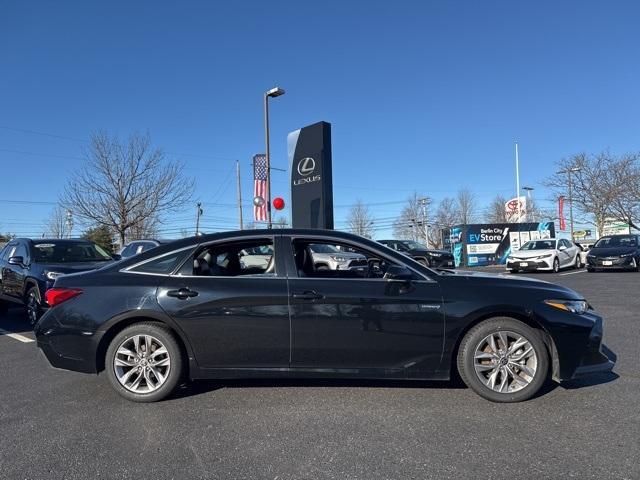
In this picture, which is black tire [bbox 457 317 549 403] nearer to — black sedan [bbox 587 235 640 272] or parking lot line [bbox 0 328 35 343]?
parking lot line [bbox 0 328 35 343]

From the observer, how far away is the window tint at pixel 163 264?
4.54m

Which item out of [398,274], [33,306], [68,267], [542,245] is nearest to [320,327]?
[398,274]

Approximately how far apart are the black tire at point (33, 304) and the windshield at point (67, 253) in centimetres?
66

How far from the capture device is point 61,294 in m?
4.56

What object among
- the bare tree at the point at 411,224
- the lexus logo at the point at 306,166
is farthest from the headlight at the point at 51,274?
the bare tree at the point at 411,224

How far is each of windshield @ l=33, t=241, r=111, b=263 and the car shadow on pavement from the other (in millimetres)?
5692

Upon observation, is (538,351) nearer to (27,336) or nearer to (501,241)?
(27,336)

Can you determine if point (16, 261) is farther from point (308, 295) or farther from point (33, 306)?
point (308, 295)

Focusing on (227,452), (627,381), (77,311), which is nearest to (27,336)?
(77,311)

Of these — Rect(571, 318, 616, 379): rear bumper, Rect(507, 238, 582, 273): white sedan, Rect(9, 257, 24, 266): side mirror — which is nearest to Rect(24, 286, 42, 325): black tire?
Rect(9, 257, 24, 266): side mirror

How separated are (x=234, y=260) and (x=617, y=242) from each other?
20.1 m

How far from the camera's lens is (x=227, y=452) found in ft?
11.0

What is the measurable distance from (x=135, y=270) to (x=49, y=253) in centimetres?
580

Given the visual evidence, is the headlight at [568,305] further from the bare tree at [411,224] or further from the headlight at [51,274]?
the bare tree at [411,224]
